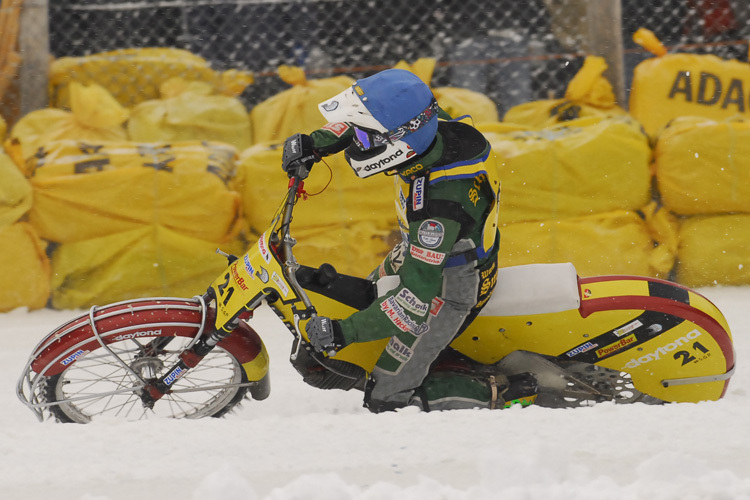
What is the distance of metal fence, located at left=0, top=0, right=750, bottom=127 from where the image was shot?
5496mm

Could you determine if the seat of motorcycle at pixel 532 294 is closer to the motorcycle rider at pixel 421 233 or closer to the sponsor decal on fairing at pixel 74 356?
the motorcycle rider at pixel 421 233

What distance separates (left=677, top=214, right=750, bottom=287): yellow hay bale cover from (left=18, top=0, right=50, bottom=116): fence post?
4.54m

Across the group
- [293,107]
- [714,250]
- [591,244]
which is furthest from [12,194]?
[714,250]

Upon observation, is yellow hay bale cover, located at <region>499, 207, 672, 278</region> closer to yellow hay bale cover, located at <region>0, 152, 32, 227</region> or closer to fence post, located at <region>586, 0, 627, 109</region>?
fence post, located at <region>586, 0, 627, 109</region>

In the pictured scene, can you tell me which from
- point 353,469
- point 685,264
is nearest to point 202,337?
point 353,469

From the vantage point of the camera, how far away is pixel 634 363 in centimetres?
324

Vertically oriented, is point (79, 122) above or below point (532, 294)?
above

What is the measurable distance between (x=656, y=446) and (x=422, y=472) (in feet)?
2.54

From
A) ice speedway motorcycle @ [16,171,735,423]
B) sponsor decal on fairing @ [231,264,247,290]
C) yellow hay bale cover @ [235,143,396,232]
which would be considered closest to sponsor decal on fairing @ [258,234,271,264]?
ice speedway motorcycle @ [16,171,735,423]

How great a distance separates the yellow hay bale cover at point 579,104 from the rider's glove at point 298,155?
108 inches

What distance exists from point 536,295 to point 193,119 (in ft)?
10.6

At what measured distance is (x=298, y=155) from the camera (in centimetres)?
308

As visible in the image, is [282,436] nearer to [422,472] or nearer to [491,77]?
[422,472]

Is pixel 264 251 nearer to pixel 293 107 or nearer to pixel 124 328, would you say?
pixel 124 328
